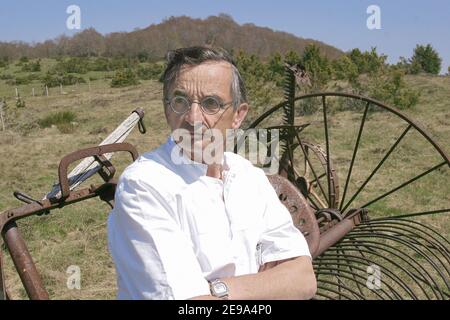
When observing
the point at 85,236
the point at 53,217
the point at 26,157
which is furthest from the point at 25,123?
the point at 85,236

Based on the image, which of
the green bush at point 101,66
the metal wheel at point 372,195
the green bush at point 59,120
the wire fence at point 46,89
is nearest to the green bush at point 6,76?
the wire fence at point 46,89

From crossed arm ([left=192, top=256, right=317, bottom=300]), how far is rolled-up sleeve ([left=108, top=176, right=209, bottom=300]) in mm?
74

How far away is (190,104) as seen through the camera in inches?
57.5

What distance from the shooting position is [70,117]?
14.8 meters

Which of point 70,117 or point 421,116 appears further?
point 70,117

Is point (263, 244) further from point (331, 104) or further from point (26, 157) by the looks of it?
point (331, 104)

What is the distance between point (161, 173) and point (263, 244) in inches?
18.0

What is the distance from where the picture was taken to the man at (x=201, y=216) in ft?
4.02

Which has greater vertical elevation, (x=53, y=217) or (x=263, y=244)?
(x=263, y=244)

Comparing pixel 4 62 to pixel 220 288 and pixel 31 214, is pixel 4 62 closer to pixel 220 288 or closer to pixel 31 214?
pixel 31 214

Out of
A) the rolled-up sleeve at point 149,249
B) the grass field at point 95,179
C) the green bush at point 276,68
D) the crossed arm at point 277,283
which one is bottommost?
the grass field at point 95,179

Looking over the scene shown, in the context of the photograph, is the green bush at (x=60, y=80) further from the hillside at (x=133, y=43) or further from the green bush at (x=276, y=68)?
the green bush at (x=276, y=68)

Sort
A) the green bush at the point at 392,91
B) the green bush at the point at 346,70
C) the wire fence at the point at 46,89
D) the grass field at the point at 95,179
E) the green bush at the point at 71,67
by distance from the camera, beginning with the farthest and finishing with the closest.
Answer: the green bush at the point at 71,67
the wire fence at the point at 46,89
the green bush at the point at 346,70
the green bush at the point at 392,91
the grass field at the point at 95,179

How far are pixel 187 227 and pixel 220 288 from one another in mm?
204
